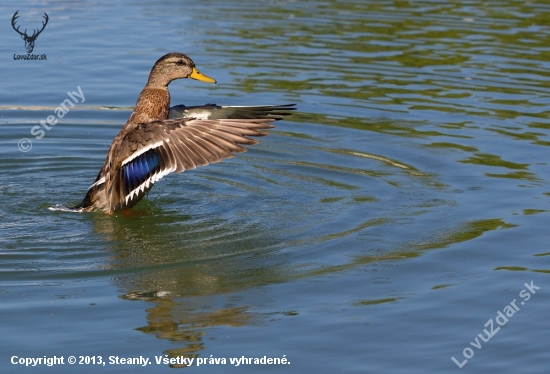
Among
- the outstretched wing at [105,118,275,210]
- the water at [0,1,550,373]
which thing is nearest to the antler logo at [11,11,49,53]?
the water at [0,1,550,373]

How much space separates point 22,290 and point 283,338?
185 centimetres

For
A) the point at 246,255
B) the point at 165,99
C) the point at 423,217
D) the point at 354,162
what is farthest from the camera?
the point at 354,162

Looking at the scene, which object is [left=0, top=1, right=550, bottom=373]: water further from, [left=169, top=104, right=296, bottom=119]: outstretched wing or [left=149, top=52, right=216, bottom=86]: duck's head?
[left=149, top=52, right=216, bottom=86]: duck's head

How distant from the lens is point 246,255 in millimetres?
7285

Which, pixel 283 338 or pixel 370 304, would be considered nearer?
pixel 283 338

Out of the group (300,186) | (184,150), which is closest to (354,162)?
(300,186)

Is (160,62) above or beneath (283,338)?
above

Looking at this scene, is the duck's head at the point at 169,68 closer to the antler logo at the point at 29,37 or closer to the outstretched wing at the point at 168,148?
the outstretched wing at the point at 168,148

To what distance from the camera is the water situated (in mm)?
5988

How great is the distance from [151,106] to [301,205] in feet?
5.34

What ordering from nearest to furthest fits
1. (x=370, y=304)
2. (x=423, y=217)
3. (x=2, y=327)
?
(x=2, y=327) < (x=370, y=304) < (x=423, y=217)

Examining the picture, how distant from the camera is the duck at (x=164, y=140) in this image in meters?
7.56

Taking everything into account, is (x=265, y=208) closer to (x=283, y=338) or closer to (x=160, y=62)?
(x=160, y=62)

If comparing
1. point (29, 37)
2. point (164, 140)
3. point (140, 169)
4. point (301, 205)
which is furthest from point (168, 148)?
point (29, 37)
